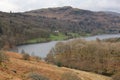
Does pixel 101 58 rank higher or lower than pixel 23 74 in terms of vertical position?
lower

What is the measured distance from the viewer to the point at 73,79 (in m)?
31.4

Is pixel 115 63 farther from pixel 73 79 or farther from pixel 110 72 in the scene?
pixel 73 79

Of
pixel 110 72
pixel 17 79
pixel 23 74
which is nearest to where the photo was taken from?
pixel 17 79

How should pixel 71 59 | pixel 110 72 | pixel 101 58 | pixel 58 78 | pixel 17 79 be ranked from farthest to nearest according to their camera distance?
pixel 71 59, pixel 101 58, pixel 110 72, pixel 58 78, pixel 17 79

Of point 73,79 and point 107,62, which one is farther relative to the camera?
point 107,62

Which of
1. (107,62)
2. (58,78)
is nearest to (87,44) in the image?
(107,62)

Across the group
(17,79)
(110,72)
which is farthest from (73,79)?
(110,72)

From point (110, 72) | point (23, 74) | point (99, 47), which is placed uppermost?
point (23, 74)

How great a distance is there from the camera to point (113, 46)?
89.9 metres

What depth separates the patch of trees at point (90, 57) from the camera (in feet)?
→ 276

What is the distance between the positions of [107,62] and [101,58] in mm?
2735

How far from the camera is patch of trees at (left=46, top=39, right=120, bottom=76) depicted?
8412 centimetres

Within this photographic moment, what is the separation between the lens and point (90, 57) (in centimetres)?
9006

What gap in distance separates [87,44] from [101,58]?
30.0 feet
